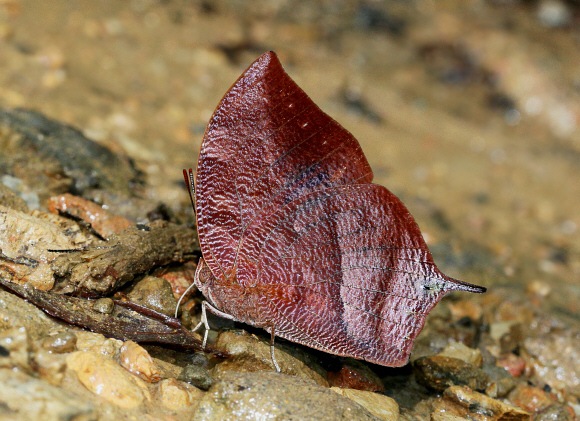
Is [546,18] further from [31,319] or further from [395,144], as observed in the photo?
[31,319]

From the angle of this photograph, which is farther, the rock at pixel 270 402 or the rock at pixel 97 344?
the rock at pixel 97 344

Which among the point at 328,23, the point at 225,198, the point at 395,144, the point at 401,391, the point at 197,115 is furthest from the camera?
the point at 328,23

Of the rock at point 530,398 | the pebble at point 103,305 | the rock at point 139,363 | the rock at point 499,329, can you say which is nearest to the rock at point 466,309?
the rock at point 499,329

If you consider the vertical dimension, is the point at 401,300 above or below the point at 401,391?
above

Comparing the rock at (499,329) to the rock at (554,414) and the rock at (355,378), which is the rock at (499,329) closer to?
the rock at (554,414)

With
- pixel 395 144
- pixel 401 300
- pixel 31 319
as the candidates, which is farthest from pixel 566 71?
pixel 31 319

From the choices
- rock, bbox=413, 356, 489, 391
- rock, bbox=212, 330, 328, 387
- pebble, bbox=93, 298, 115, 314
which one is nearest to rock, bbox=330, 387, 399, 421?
rock, bbox=212, 330, 328, 387

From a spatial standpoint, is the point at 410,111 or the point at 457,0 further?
the point at 457,0
